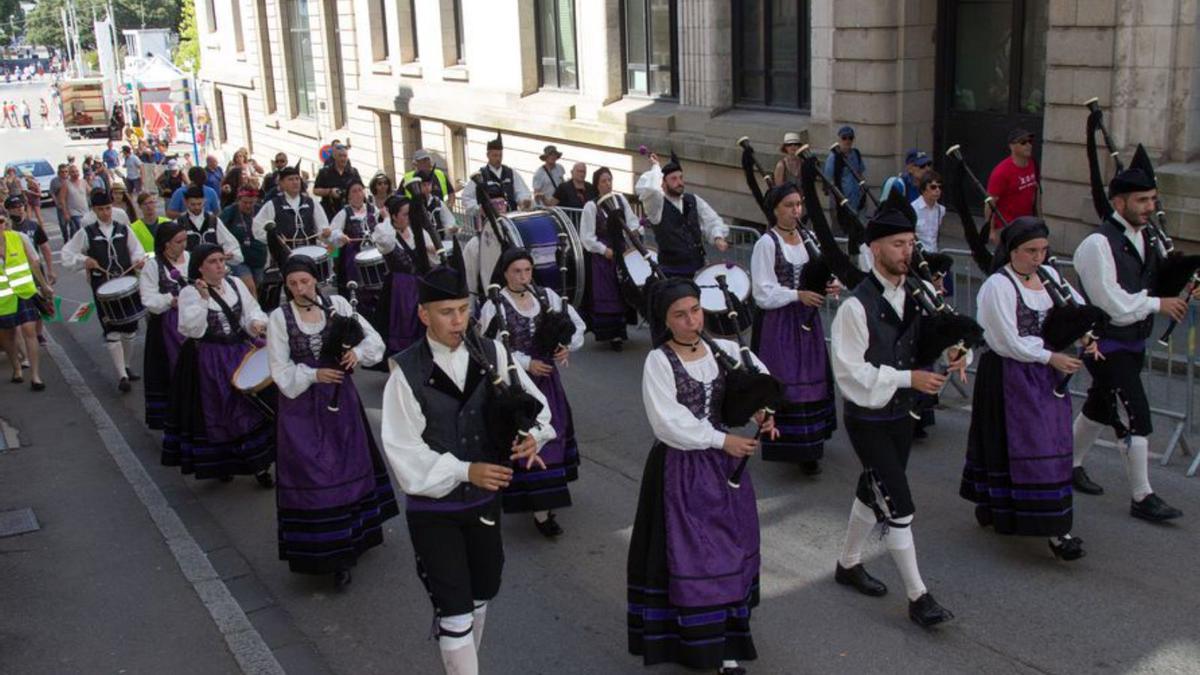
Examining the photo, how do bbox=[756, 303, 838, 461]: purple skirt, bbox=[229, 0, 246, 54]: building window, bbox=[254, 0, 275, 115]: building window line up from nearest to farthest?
1. bbox=[756, 303, 838, 461]: purple skirt
2. bbox=[254, 0, 275, 115]: building window
3. bbox=[229, 0, 246, 54]: building window

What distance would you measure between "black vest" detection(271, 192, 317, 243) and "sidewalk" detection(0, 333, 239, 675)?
9.73 feet

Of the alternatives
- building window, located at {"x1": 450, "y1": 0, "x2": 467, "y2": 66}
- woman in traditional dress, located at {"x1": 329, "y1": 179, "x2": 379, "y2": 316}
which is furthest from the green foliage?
woman in traditional dress, located at {"x1": 329, "y1": 179, "x2": 379, "y2": 316}

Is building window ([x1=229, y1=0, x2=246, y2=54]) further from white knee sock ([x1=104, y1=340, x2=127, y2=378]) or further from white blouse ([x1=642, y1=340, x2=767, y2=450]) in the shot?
white blouse ([x1=642, y1=340, x2=767, y2=450])

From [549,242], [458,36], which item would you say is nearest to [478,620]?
[549,242]

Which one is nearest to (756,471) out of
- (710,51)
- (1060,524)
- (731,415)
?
(1060,524)

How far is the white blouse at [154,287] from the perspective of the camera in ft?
32.6

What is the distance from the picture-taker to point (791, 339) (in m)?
8.62

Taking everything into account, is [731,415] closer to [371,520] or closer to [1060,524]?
[1060,524]

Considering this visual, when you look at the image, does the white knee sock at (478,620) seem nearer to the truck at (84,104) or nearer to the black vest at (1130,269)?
the black vest at (1130,269)

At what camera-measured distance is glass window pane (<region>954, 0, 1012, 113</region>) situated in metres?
14.3

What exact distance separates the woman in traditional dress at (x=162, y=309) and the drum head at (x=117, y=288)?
1.20m

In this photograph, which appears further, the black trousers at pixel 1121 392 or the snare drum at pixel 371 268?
the snare drum at pixel 371 268

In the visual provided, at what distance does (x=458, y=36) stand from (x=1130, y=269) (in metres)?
21.8

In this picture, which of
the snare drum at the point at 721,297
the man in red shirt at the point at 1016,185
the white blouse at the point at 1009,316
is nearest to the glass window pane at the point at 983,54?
the man in red shirt at the point at 1016,185
